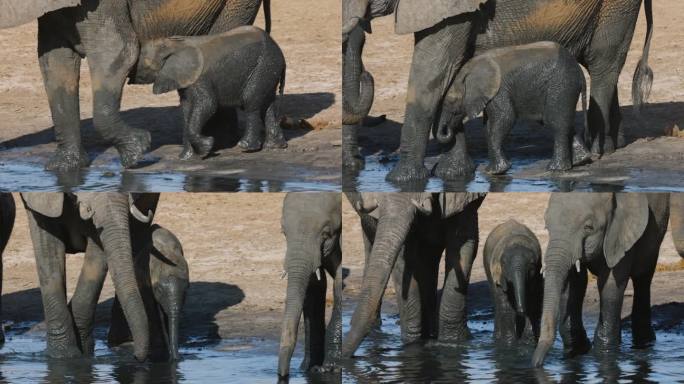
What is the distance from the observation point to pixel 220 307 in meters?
9.33

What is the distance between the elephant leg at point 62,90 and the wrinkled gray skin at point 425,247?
1.31m

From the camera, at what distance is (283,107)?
11031mm

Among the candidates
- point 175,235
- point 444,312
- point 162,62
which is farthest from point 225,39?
point 444,312

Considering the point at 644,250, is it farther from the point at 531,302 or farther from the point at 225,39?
the point at 225,39

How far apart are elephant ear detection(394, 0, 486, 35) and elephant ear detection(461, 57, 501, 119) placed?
0.73ft

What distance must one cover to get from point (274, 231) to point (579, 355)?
1248 millimetres

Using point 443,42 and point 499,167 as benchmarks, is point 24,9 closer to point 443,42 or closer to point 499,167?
point 443,42

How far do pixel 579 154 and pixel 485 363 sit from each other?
107 cm

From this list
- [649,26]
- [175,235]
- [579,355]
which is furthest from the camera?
[649,26]

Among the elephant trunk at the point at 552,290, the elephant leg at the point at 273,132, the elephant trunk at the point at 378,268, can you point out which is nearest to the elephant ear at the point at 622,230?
the elephant trunk at the point at 552,290

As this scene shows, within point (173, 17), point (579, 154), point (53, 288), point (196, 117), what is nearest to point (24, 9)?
point (173, 17)

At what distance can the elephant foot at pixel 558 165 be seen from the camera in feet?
30.1

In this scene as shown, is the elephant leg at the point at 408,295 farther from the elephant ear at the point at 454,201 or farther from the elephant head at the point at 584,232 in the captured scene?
the elephant head at the point at 584,232

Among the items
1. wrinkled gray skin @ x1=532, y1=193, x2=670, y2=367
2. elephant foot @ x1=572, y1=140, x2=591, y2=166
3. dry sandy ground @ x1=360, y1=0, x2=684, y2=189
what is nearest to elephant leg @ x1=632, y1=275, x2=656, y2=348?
→ wrinkled gray skin @ x1=532, y1=193, x2=670, y2=367
